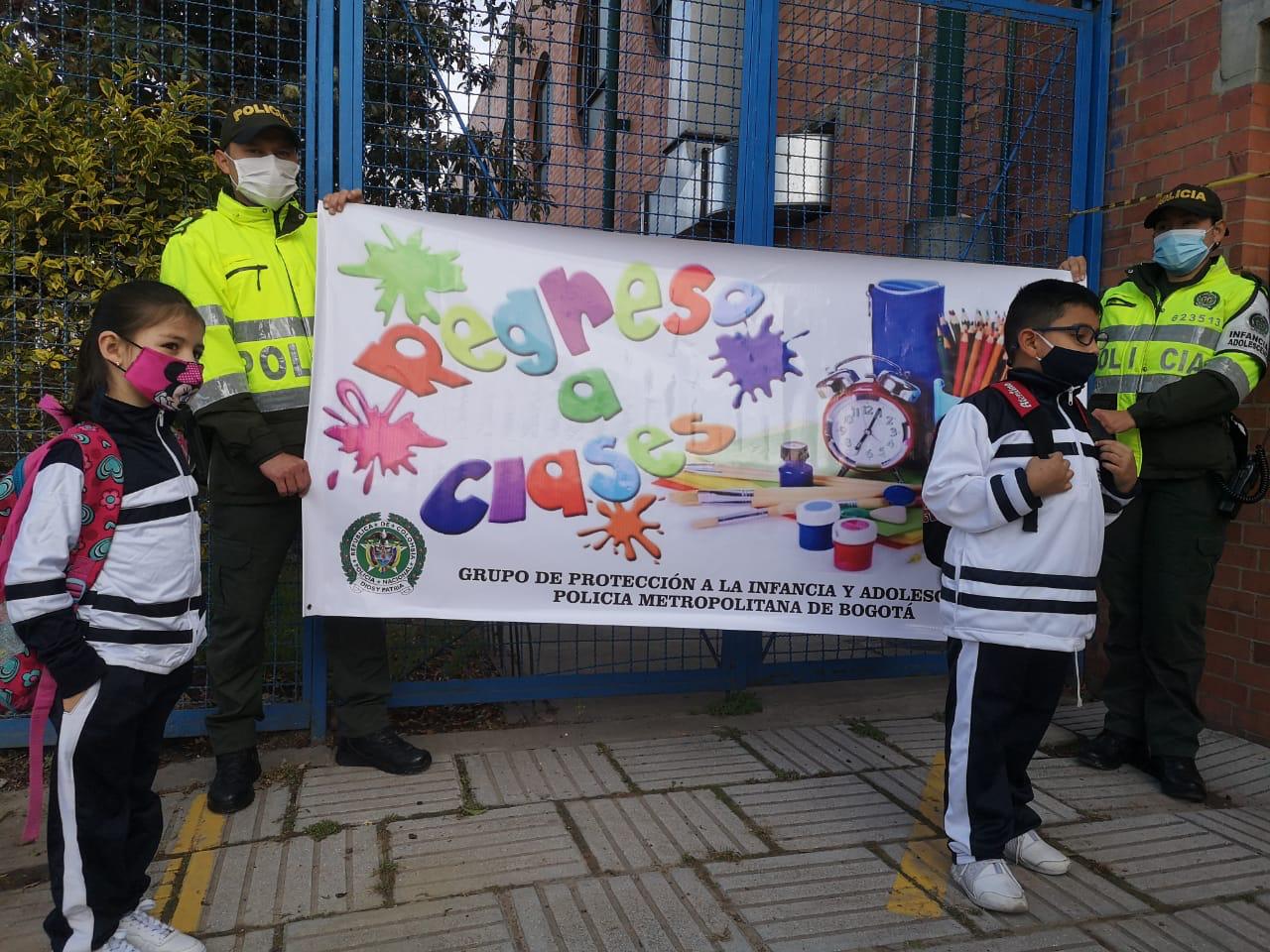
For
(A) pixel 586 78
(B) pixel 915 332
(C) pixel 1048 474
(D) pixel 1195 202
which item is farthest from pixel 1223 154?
(A) pixel 586 78

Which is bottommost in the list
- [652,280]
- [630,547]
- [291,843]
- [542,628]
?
[291,843]

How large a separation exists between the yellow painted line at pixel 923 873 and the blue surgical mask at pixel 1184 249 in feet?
7.14

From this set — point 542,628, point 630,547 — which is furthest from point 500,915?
point 542,628

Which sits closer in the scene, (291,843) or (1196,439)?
(291,843)

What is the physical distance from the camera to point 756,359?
12.3ft

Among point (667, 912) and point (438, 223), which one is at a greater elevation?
point (438, 223)

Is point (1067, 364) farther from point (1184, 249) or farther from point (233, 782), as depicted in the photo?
point (233, 782)

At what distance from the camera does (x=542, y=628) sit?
4.30 metres

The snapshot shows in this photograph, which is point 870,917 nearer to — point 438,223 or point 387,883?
point 387,883

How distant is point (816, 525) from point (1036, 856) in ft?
4.50

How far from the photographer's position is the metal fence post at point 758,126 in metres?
4.17

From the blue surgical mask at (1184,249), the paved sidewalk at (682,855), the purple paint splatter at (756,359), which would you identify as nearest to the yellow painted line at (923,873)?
the paved sidewalk at (682,855)

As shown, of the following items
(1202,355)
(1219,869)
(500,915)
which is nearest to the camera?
(500,915)

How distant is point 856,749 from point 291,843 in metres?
2.23
